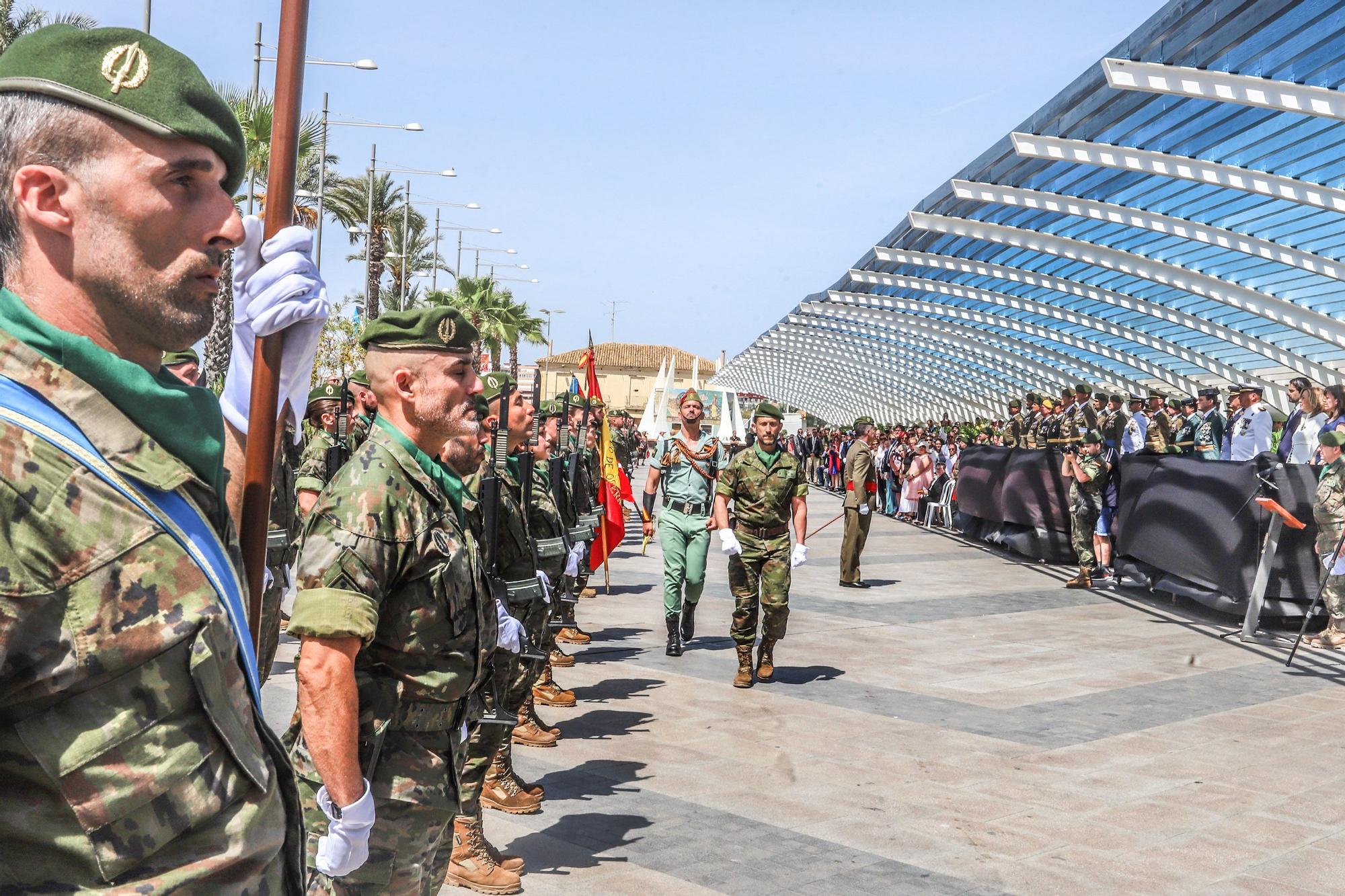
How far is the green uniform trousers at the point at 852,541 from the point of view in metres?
15.5

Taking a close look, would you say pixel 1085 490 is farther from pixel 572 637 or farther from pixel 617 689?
pixel 617 689

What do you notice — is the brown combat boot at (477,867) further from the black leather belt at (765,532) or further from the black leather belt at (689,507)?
the black leather belt at (689,507)

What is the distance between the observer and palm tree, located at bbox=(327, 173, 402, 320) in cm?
3581

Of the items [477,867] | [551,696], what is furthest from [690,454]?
[477,867]

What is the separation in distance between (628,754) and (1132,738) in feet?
10.6

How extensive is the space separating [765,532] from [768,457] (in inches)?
25.0

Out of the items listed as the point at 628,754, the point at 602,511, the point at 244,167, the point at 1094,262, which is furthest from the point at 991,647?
the point at 1094,262

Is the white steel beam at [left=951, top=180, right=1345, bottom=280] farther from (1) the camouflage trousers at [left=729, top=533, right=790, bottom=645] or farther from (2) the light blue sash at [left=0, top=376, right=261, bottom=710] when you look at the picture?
(2) the light blue sash at [left=0, top=376, right=261, bottom=710]

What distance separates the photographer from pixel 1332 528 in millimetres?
11234

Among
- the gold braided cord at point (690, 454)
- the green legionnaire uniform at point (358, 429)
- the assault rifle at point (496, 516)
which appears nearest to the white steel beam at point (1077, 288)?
the gold braided cord at point (690, 454)

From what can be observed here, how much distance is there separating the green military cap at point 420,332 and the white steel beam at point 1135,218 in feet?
54.8

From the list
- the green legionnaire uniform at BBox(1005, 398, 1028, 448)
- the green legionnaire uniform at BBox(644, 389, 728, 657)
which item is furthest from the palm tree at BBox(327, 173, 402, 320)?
the green legionnaire uniform at BBox(644, 389, 728, 657)

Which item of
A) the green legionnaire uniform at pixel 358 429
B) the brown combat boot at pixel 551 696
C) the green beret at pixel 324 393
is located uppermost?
Result: the green beret at pixel 324 393

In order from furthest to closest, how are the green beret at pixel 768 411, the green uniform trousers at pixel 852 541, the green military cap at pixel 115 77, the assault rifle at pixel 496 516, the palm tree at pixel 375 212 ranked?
the palm tree at pixel 375 212, the green uniform trousers at pixel 852 541, the green beret at pixel 768 411, the assault rifle at pixel 496 516, the green military cap at pixel 115 77
